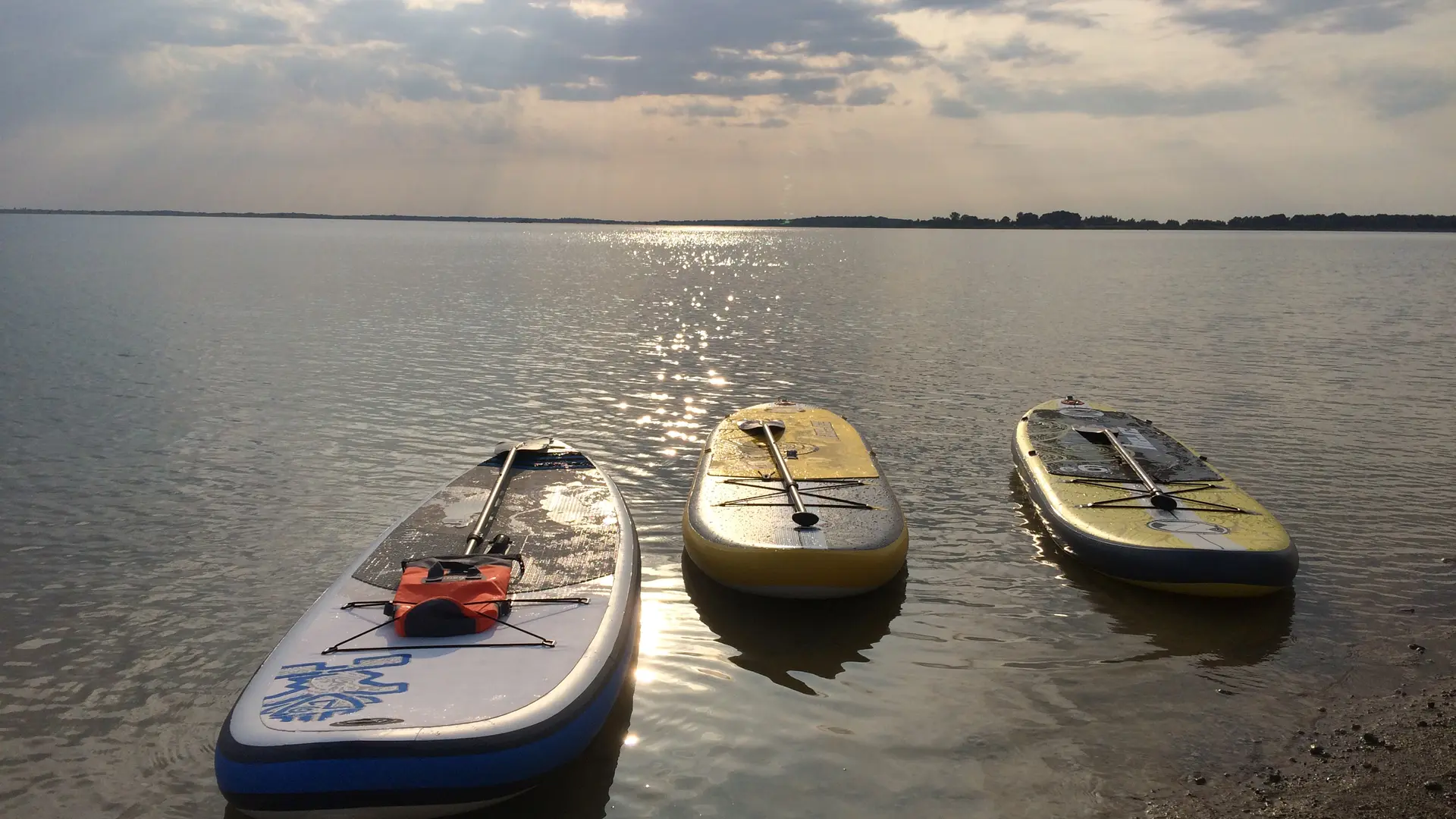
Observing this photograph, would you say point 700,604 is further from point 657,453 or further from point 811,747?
point 657,453

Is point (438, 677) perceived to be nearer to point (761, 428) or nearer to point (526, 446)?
point (526, 446)

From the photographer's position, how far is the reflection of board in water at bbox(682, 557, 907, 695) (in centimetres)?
987

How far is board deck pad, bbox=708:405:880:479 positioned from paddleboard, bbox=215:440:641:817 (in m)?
3.27

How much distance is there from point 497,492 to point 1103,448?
9.84 meters

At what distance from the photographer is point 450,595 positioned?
8586 millimetres

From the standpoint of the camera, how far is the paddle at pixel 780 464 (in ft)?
36.9

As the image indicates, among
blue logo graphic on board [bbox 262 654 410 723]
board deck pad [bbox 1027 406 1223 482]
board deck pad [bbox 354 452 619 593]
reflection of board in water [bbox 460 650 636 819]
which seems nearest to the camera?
blue logo graphic on board [bbox 262 654 410 723]

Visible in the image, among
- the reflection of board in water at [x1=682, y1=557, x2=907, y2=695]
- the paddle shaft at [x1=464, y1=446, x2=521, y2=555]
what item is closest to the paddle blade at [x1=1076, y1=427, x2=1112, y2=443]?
the reflection of board in water at [x1=682, y1=557, x2=907, y2=695]

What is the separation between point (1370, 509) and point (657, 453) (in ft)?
38.3

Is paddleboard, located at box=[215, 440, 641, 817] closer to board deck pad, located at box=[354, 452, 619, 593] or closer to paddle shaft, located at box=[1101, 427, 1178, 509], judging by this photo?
board deck pad, located at box=[354, 452, 619, 593]

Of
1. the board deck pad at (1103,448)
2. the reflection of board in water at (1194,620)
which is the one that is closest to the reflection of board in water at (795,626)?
the reflection of board in water at (1194,620)

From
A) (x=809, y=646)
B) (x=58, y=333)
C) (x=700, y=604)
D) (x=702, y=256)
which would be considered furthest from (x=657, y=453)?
(x=702, y=256)

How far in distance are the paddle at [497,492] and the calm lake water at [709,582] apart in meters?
1.88

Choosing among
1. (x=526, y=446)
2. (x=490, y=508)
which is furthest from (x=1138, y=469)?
(x=490, y=508)
